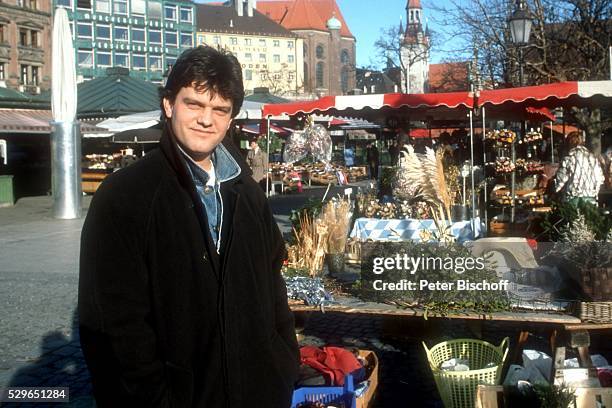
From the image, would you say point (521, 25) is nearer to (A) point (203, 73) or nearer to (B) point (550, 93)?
(B) point (550, 93)

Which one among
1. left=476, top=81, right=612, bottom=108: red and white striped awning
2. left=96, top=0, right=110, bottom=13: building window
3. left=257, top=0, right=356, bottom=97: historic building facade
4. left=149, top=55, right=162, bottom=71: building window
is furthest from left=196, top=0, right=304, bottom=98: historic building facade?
left=476, top=81, right=612, bottom=108: red and white striped awning

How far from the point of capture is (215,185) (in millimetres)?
2219

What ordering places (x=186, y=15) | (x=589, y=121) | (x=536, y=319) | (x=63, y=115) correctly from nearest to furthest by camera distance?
(x=536, y=319), (x=63, y=115), (x=589, y=121), (x=186, y=15)

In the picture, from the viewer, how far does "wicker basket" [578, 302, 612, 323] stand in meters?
4.10

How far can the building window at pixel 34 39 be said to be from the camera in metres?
58.2

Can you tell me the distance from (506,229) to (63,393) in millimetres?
6043

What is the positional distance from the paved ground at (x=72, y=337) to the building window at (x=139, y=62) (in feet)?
223

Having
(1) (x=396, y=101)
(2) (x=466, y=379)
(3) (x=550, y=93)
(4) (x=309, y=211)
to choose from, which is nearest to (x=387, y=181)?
(1) (x=396, y=101)

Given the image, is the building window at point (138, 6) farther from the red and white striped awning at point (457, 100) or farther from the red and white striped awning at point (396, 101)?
the red and white striped awning at point (396, 101)

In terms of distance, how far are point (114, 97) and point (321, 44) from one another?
85.7 m

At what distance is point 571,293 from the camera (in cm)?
444

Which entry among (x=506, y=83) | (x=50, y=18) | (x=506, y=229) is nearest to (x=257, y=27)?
(x=50, y=18)

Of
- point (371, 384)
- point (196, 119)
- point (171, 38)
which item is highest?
point (171, 38)

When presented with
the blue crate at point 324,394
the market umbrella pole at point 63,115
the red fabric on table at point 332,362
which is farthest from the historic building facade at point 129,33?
the blue crate at point 324,394
